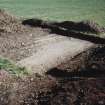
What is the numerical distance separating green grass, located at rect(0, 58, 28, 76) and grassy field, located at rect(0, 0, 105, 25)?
25.4 feet

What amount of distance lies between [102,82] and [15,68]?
2980mm

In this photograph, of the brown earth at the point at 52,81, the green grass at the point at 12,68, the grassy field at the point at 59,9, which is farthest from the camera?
the grassy field at the point at 59,9

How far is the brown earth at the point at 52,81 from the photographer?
6.46m

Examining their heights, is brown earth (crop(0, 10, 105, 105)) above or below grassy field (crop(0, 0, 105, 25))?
below

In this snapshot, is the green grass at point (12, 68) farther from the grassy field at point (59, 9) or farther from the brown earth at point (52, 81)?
the grassy field at point (59, 9)

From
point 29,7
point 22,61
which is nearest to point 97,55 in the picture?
point 22,61

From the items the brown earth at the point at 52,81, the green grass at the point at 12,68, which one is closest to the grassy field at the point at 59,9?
the brown earth at the point at 52,81

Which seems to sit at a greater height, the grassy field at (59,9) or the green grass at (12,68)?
the grassy field at (59,9)

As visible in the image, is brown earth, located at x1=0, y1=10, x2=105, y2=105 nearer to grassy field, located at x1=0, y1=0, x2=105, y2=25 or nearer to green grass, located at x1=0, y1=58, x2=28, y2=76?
green grass, located at x1=0, y1=58, x2=28, y2=76

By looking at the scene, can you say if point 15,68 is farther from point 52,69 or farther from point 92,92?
point 92,92

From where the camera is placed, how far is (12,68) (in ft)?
29.1

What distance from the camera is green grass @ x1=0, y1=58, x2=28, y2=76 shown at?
28.5 feet

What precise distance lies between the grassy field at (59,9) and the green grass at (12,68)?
7.73 meters

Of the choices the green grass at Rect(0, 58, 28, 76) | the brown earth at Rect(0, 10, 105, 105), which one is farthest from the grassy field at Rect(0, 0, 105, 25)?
the green grass at Rect(0, 58, 28, 76)
